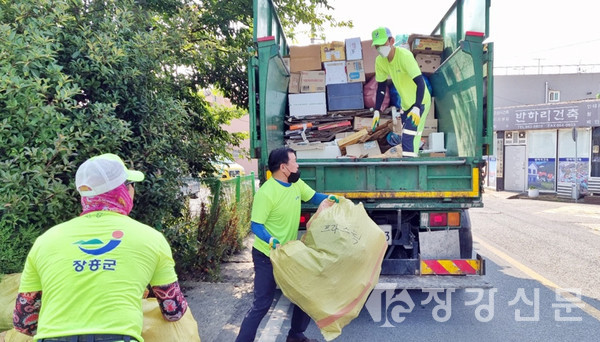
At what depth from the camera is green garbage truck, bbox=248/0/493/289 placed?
13.8ft

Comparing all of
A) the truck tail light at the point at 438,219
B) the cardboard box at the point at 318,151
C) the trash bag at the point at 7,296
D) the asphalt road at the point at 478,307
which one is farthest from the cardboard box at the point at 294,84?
the trash bag at the point at 7,296

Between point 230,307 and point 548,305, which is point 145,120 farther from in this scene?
point 548,305

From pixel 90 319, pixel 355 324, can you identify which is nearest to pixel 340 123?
pixel 355 324

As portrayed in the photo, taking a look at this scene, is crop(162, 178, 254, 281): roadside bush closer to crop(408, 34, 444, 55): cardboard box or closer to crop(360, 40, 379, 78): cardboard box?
crop(360, 40, 379, 78): cardboard box

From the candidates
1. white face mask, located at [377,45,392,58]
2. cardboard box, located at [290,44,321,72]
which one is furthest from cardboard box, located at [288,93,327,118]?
white face mask, located at [377,45,392,58]

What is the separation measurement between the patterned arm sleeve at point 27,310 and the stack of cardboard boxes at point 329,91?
4203 millimetres

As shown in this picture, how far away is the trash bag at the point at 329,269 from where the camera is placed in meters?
3.06

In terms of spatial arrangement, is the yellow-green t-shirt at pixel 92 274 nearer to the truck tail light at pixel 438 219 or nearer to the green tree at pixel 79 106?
the green tree at pixel 79 106

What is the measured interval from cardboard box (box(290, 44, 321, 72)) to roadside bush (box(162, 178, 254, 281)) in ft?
6.67

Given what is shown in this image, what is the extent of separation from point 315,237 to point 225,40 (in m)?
4.09

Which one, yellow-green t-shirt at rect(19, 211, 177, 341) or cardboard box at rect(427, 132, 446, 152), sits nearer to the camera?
yellow-green t-shirt at rect(19, 211, 177, 341)

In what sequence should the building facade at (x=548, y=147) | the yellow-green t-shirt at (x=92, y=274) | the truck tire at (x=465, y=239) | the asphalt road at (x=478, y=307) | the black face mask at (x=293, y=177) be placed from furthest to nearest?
the building facade at (x=548, y=147), the truck tire at (x=465, y=239), the asphalt road at (x=478, y=307), the black face mask at (x=293, y=177), the yellow-green t-shirt at (x=92, y=274)

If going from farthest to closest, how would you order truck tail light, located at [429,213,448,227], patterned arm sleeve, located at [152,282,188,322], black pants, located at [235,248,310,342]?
truck tail light, located at [429,213,448,227] < black pants, located at [235,248,310,342] < patterned arm sleeve, located at [152,282,188,322]

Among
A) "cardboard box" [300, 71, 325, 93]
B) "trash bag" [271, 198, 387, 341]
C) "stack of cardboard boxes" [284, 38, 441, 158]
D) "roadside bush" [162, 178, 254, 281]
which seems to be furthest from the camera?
"cardboard box" [300, 71, 325, 93]
